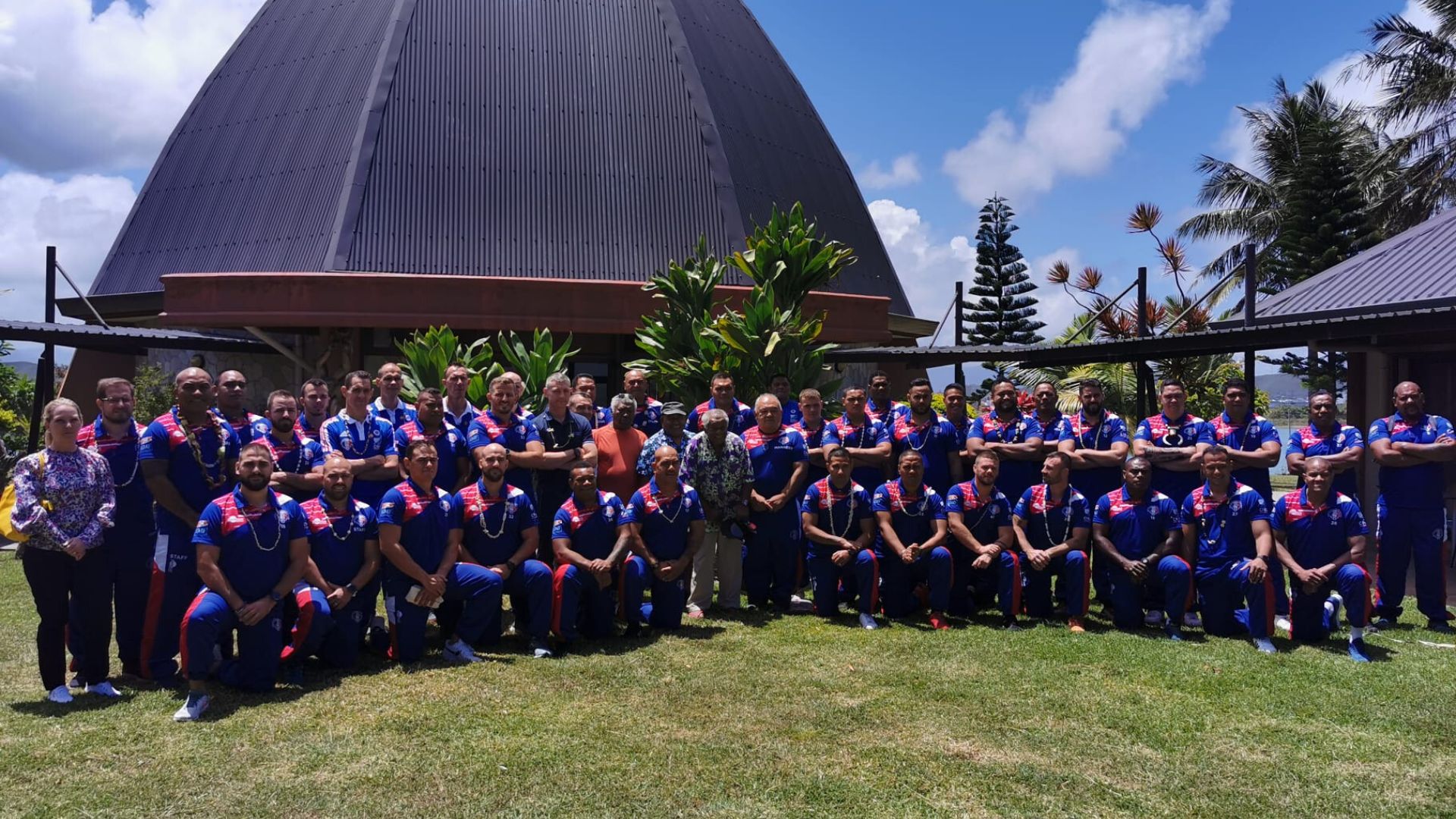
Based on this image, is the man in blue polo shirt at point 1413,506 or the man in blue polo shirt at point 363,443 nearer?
the man in blue polo shirt at point 363,443

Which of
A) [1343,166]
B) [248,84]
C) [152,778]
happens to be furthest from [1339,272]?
[248,84]

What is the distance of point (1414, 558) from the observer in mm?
7797

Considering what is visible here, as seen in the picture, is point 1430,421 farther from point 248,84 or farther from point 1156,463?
point 248,84

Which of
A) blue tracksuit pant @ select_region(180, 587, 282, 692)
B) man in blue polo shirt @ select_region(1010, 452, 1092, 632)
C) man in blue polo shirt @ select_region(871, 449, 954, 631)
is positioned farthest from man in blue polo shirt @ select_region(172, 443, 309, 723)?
man in blue polo shirt @ select_region(1010, 452, 1092, 632)

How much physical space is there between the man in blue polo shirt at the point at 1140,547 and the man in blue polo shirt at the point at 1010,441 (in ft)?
3.19

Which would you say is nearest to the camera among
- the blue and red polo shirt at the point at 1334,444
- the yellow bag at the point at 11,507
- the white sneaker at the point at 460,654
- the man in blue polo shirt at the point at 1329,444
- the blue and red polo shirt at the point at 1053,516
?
the yellow bag at the point at 11,507

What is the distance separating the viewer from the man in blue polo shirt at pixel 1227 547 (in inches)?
279

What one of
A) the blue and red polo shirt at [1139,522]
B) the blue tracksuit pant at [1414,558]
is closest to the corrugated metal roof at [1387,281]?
the blue tracksuit pant at [1414,558]

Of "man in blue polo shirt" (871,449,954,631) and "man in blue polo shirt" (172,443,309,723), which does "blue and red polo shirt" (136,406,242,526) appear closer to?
"man in blue polo shirt" (172,443,309,723)

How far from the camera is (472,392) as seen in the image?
391 inches

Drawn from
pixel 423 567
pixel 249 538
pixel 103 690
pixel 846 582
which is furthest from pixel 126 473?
pixel 846 582

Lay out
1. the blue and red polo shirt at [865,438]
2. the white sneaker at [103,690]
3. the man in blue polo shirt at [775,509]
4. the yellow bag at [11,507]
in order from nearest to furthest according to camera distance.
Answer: the yellow bag at [11,507]
the white sneaker at [103,690]
the man in blue polo shirt at [775,509]
the blue and red polo shirt at [865,438]

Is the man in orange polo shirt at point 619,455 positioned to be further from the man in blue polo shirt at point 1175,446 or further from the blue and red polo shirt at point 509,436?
the man in blue polo shirt at point 1175,446

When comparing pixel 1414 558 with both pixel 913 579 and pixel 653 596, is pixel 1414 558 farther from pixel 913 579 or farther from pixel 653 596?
pixel 653 596
